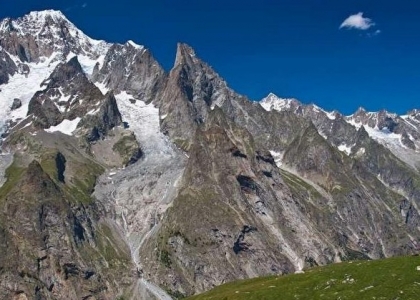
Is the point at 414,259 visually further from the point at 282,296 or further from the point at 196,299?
the point at 196,299

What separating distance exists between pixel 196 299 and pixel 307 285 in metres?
45.1

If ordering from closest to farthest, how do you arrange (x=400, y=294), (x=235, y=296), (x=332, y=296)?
(x=400, y=294), (x=332, y=296), (x=235, y=296)

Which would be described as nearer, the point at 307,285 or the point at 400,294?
the point at 400,294

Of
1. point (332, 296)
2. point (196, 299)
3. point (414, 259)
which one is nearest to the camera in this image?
point (332, 296)

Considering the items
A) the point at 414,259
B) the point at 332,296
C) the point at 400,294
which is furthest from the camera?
the point at 414,259

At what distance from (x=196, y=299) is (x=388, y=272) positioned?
55.2 metres

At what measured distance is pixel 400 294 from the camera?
76.4 m

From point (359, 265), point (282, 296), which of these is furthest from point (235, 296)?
→ point (359, 265)

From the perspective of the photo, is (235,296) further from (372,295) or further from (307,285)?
(372,295)

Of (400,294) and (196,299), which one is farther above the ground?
(196,299)

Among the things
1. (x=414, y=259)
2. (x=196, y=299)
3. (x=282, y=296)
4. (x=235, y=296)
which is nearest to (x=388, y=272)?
(x=414, y=259)

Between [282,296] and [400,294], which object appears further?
[282,296]

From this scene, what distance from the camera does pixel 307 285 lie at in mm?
90875

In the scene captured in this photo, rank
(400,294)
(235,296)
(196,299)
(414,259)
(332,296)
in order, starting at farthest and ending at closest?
(196,299)
(235,296)
(414,259)
(332,296)
(400,294)
